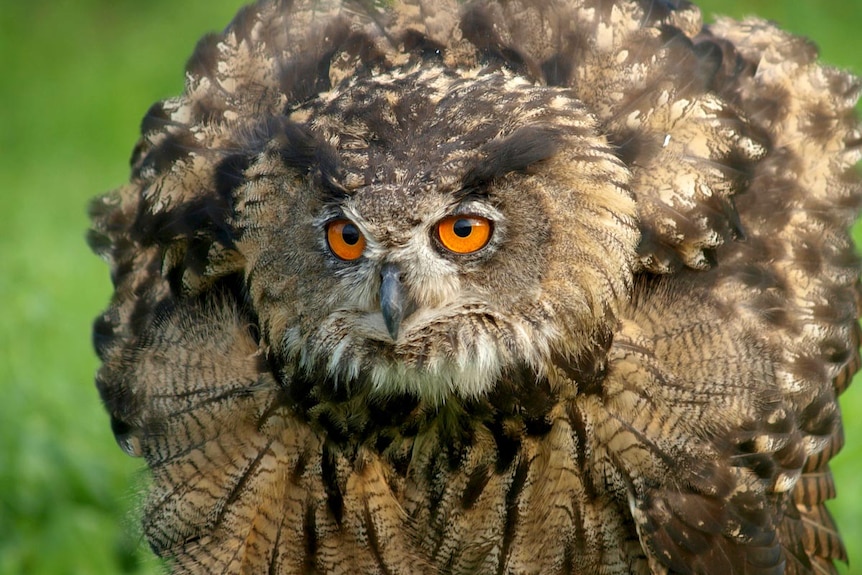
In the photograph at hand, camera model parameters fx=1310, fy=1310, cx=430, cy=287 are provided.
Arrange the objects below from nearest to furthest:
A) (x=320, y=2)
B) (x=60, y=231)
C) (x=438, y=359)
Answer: (x=438, y=359) < (x=320, y=2) < (x=60, y=231)

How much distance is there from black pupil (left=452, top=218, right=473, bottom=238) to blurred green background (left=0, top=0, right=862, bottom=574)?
1.36 meters

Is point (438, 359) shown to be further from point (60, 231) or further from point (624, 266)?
point (60, 231)

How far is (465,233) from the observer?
10.0 feet

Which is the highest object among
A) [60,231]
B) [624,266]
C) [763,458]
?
[624,266]

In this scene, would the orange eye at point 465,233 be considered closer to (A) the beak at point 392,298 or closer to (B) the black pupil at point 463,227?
(B) the black pupil at point 463,227

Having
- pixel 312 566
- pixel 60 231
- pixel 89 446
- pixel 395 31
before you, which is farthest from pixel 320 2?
pixel 60 231

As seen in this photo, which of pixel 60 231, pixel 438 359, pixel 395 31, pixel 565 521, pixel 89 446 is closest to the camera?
pixel 438 359

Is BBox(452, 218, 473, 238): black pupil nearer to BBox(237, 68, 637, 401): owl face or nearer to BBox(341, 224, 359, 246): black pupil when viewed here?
BBox(237, 68, 637, 401): owl face

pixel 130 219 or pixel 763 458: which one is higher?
pixel 130 219

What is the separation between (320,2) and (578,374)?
1432 millimetres

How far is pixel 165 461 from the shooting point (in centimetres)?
368

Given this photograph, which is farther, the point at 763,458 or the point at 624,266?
the point at 763,458

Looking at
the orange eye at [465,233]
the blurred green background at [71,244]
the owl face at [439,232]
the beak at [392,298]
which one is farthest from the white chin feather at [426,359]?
the blurred green background at [71,244]

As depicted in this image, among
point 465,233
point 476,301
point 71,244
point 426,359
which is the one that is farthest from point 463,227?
point 71,244
